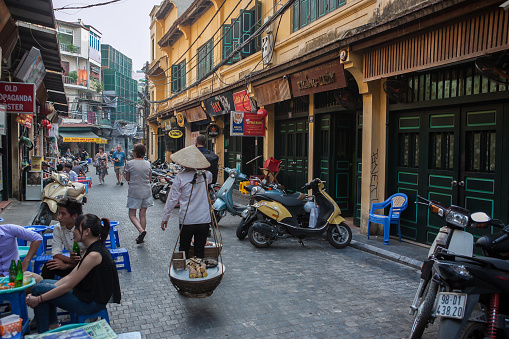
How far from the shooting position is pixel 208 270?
492 cm

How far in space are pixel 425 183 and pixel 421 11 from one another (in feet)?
10.8

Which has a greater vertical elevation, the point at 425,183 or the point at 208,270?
the point at 425,183

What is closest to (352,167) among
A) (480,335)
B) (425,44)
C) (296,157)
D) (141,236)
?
(296,157)

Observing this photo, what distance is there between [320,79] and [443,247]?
6.54 meters

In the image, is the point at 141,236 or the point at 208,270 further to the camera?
the point at 141,236

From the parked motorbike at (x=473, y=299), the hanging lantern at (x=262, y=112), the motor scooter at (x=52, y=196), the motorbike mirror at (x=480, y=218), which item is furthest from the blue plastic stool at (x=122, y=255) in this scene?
the hanging lantern at (x=262, y=112)

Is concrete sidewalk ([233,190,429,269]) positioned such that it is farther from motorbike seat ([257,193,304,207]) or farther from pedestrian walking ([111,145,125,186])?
pedestrian walking ([111,145,125,186])

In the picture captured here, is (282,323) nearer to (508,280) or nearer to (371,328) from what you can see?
(371,328)

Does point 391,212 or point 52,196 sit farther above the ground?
point 52,196

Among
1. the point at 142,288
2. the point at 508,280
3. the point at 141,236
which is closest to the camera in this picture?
the point at 508,280

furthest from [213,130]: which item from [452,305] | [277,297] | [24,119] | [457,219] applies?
[452,305]

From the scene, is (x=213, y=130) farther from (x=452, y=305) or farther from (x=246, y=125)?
(x=452, y=305)

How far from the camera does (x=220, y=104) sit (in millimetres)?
17219

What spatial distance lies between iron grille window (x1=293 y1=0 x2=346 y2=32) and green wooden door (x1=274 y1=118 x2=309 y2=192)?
284 cm
